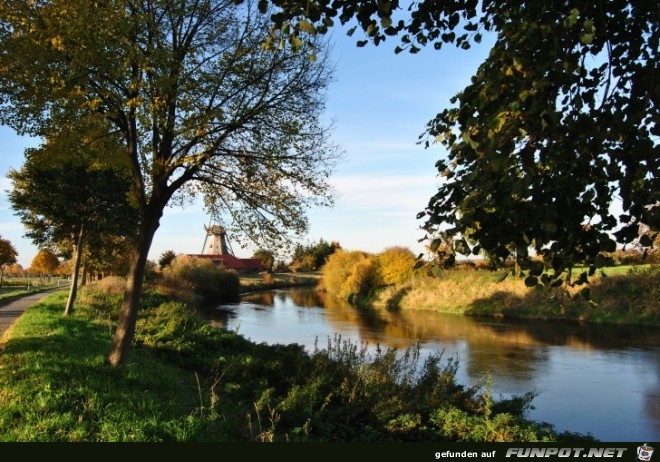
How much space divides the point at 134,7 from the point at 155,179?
123 inches

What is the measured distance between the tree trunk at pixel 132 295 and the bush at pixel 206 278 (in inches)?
1147

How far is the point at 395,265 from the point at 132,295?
3608cm

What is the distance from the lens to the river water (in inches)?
438

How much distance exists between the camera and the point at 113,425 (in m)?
5.59

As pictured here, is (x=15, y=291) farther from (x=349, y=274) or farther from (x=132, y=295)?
(x=132, y=295)

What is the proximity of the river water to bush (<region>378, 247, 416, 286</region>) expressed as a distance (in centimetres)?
934

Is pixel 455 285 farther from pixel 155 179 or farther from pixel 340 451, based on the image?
pixel 340 451

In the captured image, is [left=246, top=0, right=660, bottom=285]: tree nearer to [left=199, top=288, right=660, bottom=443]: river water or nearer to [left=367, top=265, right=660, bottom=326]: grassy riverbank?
[left=199, top=288, right=660, bottom=443]: river water

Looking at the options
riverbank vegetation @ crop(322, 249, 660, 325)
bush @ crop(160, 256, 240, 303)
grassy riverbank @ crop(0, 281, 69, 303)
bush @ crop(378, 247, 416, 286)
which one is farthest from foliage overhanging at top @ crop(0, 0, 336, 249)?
bush @ crop(378, 247, 416, 286)

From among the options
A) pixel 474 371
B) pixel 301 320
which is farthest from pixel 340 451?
pixel 301 320

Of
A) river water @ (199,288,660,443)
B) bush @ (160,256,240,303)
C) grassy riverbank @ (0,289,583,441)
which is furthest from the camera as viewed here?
bush @ (160,256,240,303)

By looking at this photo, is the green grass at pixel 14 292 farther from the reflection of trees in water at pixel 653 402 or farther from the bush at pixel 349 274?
the reflection of trees in water at pixel 653 402

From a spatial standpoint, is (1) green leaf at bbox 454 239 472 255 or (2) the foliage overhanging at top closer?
(1) green leaf at bbox 454 239 472 255

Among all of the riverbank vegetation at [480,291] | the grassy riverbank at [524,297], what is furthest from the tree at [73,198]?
the riverbank vegetation at [480,291]
